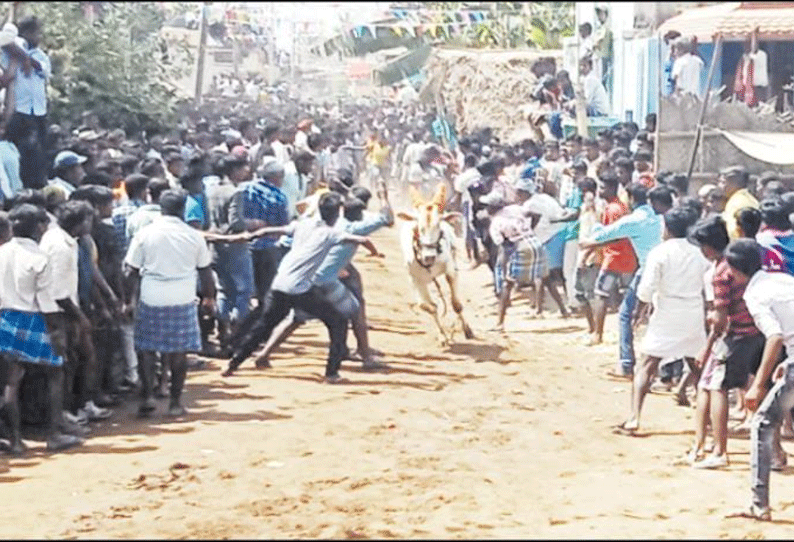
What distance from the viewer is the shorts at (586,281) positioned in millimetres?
14367

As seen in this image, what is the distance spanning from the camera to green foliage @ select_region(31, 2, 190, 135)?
18.5 metres

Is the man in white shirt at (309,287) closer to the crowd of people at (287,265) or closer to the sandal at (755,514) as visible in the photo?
the crowd of people at (287,265)

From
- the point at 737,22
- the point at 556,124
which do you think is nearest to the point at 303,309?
the point at 737,22

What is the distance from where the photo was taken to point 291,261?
38.5ft

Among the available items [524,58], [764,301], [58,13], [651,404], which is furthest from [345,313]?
[524,58]

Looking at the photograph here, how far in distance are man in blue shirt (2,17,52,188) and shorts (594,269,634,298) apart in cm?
526

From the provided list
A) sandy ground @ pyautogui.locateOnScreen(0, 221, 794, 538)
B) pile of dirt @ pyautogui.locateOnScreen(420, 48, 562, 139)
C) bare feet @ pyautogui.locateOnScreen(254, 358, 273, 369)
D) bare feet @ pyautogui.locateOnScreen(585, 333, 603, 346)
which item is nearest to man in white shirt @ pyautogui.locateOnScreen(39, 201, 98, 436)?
sandy ground @ pyautogui.locateOnScreen(0, 221, 794, 538)

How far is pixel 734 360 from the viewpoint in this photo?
857cm

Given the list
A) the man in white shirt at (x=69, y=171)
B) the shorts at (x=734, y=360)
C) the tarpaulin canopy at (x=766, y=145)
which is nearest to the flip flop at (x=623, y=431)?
the shorts at (x=734, y=360)

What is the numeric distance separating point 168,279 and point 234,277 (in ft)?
8.28

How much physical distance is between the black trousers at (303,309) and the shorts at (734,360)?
394cm

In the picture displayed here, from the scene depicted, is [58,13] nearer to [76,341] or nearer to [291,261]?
[291,261]

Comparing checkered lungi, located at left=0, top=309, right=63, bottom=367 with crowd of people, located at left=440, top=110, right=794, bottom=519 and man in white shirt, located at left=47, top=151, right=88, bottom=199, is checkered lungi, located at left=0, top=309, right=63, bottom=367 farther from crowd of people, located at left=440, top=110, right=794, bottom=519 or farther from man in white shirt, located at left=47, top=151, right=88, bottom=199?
crowd of people, located at left=440, top=110, right=794, bottom=519

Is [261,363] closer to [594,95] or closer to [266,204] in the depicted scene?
[266,204]
